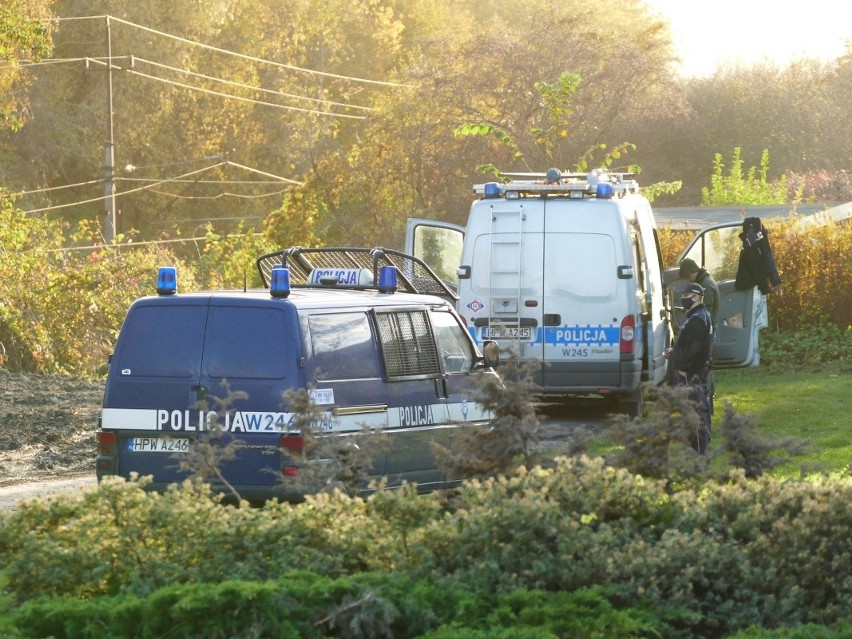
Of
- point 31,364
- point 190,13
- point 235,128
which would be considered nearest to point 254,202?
point 235,128

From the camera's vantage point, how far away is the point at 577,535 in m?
6.57

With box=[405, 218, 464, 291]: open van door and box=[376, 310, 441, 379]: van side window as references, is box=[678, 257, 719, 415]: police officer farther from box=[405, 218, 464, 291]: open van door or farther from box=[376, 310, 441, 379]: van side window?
box=[376, 310, 441, 379]: van side window

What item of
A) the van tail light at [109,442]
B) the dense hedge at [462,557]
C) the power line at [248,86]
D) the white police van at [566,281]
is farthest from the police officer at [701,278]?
the power line at [248,86]

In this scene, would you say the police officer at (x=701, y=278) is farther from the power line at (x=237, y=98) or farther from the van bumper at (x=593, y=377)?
the power line at (x=237, y=98)

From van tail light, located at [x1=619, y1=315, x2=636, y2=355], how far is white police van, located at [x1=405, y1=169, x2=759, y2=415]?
11 millimetres

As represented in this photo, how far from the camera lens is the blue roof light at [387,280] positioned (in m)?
10.2

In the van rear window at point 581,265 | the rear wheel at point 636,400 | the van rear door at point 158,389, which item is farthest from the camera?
the rear wheel at point 636,400

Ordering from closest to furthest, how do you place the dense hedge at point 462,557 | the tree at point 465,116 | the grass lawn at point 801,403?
the dense hedge at point 462,557
the grass lawn at point 801,403
the tree at point 465,116

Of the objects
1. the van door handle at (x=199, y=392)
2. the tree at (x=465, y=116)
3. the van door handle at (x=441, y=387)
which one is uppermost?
the tree at (x=465, y=116)

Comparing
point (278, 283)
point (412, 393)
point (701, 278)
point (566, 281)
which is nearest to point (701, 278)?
point (701, 278)

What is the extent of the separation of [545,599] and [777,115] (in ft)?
185

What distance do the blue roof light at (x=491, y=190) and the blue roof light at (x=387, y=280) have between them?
231 inches

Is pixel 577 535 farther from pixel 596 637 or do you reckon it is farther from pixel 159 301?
pixel 159 301

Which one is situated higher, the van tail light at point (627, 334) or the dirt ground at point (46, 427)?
the van tail light at point (627, 334)
